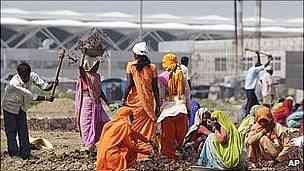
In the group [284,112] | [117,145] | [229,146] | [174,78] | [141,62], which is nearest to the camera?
[229,146]

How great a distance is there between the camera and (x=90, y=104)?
9.38 metres

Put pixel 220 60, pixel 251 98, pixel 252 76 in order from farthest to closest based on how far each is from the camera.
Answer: pixel 220 60 < pixel 252 76 < pixel 251 98

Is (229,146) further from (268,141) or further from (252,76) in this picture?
(252,76)

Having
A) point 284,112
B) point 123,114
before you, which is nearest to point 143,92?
point 123,114

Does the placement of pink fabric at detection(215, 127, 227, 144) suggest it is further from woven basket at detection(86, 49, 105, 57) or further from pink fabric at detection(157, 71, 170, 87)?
woven basket at detection(86, 49, 105, 57)

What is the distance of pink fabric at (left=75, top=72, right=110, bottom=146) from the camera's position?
30.7ft

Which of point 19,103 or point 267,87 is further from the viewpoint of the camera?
point 267,87

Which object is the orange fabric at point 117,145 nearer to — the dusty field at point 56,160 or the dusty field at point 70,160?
the dusty field at point 70,160

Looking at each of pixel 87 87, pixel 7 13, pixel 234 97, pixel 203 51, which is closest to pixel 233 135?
pixel 87 87

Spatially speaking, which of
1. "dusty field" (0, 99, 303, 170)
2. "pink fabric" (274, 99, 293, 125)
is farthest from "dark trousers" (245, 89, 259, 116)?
"dusty field" (0, 99, 303, 170)

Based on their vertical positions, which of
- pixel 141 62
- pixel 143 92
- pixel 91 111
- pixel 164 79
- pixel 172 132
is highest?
pixel 141 62

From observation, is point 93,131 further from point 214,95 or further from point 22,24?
point 22,24

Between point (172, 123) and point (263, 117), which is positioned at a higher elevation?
point (263, 117)

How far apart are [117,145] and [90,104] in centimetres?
147
